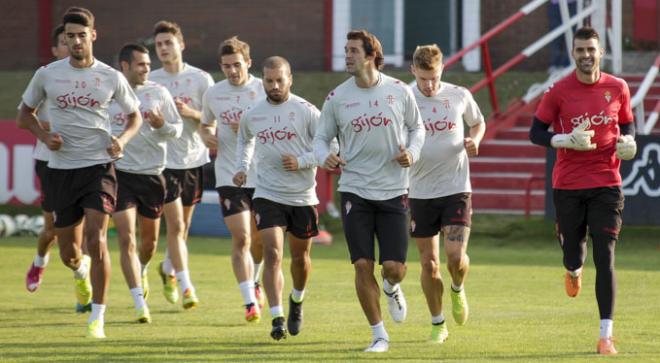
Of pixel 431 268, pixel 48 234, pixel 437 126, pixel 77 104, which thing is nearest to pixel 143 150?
pixel 48 234

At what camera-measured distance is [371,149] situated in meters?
10.6

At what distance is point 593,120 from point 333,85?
16954 mm

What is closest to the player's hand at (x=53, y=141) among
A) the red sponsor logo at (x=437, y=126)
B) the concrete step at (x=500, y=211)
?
the red sponsor logo at (x=437, y=126)

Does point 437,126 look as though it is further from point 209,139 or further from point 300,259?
point 209,139

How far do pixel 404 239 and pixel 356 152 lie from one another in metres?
0.71

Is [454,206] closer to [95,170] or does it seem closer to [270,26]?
[95,170]

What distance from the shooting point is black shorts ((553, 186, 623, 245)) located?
10.6 metres

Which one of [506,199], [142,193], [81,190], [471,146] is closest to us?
[471,146]

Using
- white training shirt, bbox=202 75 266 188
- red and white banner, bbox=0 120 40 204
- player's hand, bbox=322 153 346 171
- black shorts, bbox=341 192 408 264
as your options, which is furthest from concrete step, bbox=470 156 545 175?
player's hand, bbox=322 153 346 171

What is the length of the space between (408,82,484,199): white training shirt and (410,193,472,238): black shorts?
47 millimetres

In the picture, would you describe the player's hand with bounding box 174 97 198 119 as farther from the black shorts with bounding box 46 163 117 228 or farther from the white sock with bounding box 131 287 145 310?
the black shorts with bounding box 46 163 117 228

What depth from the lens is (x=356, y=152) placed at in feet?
35.0

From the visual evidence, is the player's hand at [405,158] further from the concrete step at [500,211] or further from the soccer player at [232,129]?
the concrete step at [500,211]

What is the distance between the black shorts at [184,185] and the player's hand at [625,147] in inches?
191
